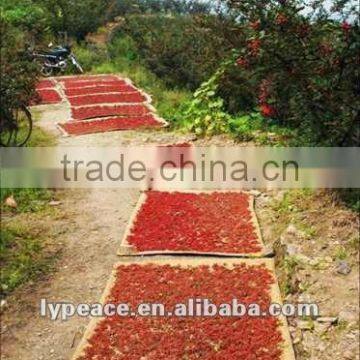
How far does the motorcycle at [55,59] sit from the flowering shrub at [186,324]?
1.22 m

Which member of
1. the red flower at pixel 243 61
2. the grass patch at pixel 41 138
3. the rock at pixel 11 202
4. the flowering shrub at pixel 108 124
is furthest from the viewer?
the flowering shrub at pixel 108 124

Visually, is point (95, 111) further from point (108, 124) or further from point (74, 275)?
point (74, 275)

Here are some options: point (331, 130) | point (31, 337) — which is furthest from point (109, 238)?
point (331, 130)

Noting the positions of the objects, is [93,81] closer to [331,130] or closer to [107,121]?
[107,121]

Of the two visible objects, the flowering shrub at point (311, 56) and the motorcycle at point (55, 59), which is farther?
the flowering shrub at point (311, 56)

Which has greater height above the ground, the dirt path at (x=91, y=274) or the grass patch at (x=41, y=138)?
the grass patch at (x=41, y=138)

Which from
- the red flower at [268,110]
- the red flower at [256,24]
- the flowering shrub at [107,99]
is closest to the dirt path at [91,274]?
the flowering shrub at [107,99]

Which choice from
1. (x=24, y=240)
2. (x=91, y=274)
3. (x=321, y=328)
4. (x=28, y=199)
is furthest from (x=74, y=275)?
(x=321, y=328)

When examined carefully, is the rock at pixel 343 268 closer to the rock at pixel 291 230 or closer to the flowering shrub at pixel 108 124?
the rock at pixel 291 230

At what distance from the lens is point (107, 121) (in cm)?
529

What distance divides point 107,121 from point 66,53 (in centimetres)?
256

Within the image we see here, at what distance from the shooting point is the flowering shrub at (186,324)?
2.59 meters

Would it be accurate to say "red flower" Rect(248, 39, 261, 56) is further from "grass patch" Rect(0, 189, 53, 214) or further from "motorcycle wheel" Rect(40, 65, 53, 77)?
"grass patch" Rect(0, 189, 53, 214)

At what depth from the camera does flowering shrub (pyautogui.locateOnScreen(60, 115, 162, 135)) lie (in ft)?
15.7
